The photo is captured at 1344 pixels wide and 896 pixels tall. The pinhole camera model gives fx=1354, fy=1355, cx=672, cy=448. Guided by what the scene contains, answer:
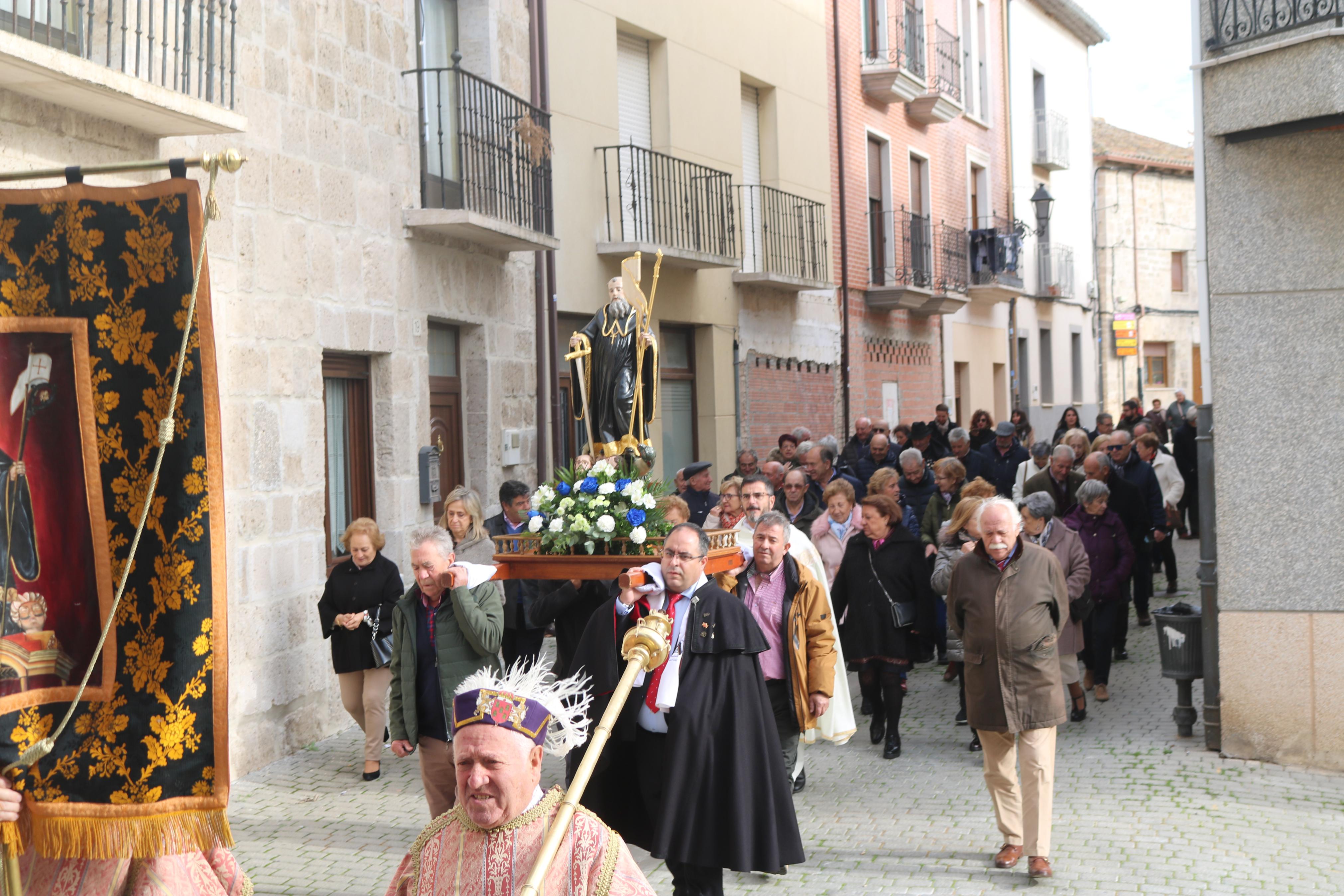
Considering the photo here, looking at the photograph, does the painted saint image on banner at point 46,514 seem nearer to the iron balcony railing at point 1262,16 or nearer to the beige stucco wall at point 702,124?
the iron balcony railing at point 1262,16

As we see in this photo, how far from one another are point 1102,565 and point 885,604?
201cm

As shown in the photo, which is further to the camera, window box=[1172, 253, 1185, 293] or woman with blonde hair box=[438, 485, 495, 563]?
window box=[1172, 253, 1185, 293]

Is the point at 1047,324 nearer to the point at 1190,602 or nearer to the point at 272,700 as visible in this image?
the point at 1190,602

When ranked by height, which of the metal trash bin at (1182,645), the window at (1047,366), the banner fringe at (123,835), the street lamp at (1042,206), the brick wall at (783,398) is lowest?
the metal trash bin at (1182,645)

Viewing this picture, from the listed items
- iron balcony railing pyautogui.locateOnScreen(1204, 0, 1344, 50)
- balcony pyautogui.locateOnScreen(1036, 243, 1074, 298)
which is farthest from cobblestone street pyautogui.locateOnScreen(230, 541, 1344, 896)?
balcony pyautogui.locateOnScreen(1036, 243, 1074, 298)

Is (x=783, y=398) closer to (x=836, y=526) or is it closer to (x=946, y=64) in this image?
(x=836, y=526)

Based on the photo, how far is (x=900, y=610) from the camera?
28.5ft

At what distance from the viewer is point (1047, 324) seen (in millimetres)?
29203

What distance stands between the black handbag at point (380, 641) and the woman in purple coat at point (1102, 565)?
194 inches

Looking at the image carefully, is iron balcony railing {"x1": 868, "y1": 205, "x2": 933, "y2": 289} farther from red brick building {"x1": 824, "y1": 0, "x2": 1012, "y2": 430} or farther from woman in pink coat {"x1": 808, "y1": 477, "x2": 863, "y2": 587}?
woman in pink coat {"x1": 808, "y1": 477, "x2": 863, "y2": 587}

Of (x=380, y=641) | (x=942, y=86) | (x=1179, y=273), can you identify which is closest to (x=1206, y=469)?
(x=380, y=641)

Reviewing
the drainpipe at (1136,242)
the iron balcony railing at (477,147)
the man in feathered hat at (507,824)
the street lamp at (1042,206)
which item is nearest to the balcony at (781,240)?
the iron balcony railing at (477,147)

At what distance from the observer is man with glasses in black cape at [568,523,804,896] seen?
5250 mm

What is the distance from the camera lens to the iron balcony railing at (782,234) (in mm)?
17125
